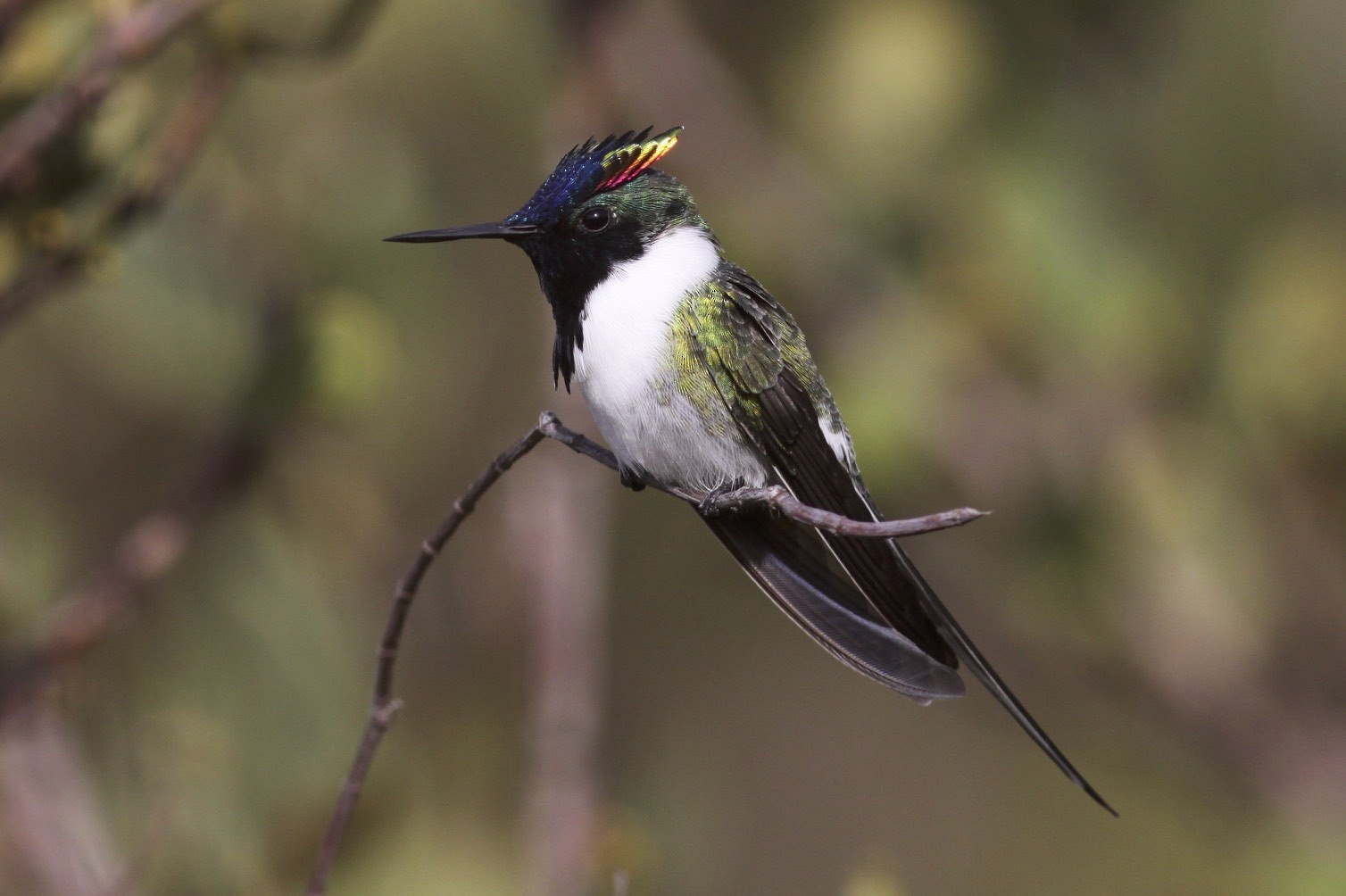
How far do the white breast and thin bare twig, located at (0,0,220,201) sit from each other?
2.50 feet

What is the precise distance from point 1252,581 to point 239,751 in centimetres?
270

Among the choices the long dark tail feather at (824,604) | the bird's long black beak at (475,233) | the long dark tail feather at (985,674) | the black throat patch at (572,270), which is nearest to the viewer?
the bird's long black beak at (475,233)

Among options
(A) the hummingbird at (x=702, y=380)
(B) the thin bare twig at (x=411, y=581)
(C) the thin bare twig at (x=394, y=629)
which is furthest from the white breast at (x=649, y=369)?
(C) the thin bare twig at (x=394, y=629)

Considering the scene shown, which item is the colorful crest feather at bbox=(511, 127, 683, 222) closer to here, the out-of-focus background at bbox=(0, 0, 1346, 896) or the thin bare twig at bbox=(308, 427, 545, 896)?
the thin bare twig at bbox=(308, 427, 545, 896)

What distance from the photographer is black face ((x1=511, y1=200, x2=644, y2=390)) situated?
6.82ft

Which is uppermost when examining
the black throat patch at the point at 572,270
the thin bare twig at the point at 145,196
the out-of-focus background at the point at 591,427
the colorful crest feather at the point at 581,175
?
the thin bare twig at the point at 145,196

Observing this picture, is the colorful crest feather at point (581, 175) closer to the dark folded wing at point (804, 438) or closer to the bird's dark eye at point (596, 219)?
the bird's dark eye at point (596, 219)

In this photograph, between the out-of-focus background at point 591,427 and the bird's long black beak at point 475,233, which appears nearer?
the bird's long black beak at point 475,233

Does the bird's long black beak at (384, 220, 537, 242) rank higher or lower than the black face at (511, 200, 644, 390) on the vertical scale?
higher

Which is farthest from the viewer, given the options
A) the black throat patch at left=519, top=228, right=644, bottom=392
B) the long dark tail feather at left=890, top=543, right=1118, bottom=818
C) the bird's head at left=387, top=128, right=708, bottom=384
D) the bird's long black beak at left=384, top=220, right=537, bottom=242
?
the black throat patch at left=519, top=228, right=644, bottom=392

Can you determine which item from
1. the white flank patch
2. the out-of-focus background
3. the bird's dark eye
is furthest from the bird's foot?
the out-of-focus background

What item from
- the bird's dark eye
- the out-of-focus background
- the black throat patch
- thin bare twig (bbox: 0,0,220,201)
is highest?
thin bare twig (bbox: 0,0,220,201)

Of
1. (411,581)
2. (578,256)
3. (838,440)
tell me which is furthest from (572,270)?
(411,581)

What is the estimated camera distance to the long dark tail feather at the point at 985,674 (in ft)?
5.73
